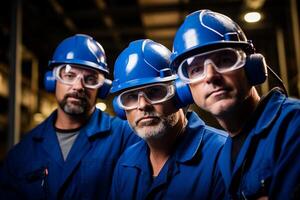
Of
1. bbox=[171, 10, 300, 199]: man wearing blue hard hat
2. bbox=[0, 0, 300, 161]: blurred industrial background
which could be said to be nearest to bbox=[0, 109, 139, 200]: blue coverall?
bbox=[171, 10, 300, 199]: man wearing blue hard hat

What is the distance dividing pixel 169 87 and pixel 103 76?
0.73 metres

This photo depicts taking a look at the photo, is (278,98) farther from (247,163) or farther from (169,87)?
(169,87)

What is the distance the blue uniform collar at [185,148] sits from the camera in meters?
1.99

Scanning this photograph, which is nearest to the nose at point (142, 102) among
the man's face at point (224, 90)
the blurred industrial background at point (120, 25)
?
the man's face at point (224, 90)

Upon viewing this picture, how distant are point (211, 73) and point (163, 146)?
2.16 ft

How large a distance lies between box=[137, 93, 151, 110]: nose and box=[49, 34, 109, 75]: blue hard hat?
0.64m

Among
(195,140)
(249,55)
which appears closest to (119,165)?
(195,140)

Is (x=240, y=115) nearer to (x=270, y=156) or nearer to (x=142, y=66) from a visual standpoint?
(x=270, y=156)

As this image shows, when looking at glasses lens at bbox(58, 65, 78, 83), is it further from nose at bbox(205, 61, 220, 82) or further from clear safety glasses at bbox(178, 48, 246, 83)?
nose at bbox(205, 61, 220, 82)

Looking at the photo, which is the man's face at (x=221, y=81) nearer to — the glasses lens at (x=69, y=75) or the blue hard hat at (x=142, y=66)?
the blue hard hat at (x=142, y=66)

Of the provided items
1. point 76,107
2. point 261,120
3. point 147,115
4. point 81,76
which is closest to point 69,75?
point 81,76

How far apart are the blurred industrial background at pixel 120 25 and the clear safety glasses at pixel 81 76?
1.68m

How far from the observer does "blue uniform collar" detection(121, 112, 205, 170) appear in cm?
199

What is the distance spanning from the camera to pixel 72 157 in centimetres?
245
